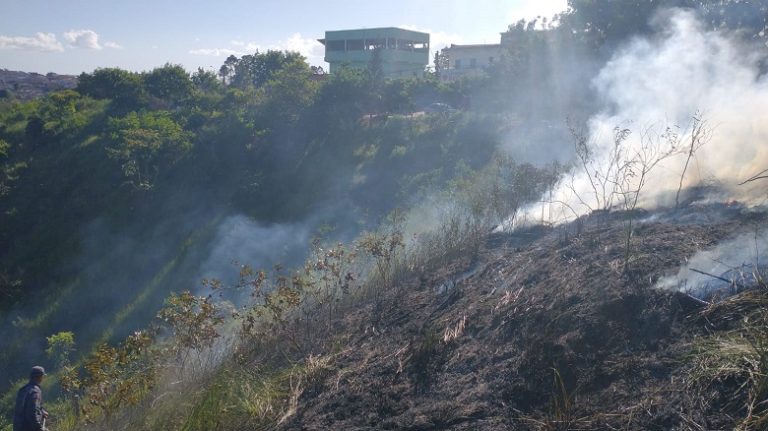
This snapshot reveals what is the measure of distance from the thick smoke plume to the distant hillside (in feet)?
138

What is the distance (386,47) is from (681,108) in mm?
37492

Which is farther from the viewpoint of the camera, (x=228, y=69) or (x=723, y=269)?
(x=228, y=69)

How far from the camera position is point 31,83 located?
2298 inches

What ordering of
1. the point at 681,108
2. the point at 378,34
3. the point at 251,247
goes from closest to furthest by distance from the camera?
the point at 681,108 < the point at 251,247 < the point at 378,34

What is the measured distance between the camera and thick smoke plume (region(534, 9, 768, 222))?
8.38m

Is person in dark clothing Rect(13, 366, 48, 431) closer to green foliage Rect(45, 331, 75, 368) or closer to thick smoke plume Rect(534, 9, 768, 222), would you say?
thick smoke plume Rect(534, 9, 768, 222)

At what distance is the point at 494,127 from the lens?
1950 cm

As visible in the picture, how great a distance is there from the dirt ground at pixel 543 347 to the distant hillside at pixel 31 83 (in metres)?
47.4

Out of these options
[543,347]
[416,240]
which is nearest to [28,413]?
[543,347]

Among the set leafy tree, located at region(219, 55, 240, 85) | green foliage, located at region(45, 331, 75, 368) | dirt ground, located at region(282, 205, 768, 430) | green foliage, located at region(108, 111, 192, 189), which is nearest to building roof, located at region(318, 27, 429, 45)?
leafy tree, located at region(219, 55, 240, 85)

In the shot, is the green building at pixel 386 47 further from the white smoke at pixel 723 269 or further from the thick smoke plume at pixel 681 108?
the white smoke at pixel 723 269

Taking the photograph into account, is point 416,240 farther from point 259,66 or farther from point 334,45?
point 334,45

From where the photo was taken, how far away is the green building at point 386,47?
152ft

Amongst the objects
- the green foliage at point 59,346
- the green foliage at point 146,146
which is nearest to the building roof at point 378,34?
the green foliage at point 146,146
